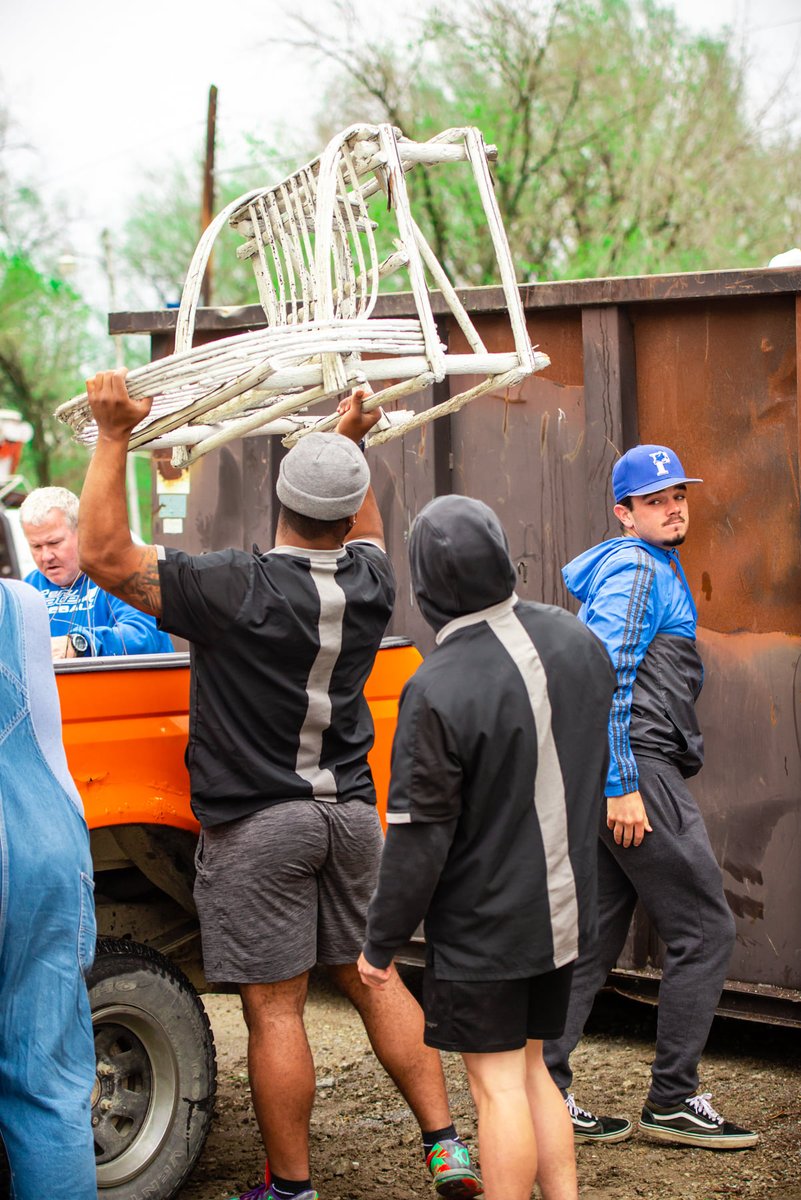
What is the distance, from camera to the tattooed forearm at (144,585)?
3.12 meters

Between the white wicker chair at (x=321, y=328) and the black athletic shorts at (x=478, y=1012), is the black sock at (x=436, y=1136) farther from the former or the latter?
the white wicker chair at (x=321, y=328)

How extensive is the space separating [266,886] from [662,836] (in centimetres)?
127

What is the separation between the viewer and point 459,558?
9.15 ft

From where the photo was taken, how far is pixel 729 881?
14.5ft

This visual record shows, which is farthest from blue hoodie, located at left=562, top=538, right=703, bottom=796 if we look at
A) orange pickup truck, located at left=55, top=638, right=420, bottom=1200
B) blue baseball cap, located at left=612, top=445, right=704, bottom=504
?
orange pickup truck, located at left=55, top=638, right=420, bottom=1200

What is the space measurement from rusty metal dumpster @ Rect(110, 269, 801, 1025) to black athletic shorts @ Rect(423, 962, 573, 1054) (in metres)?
1.76

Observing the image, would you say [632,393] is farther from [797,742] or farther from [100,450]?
[100,450]

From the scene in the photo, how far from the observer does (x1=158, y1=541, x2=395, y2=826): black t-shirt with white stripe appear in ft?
10.5

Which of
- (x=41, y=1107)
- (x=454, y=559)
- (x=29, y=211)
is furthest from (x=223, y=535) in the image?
(x=29, y=211)

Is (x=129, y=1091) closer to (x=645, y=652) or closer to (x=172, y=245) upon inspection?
(x=645, y=652)

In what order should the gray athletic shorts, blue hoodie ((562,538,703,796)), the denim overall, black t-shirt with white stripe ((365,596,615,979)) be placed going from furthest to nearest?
1. blue hoodie ((562,538,703,796))
2. the gray athletic shorts
3. black t-shirt with white stripe ((365,596,615,979))
4. the denim overall

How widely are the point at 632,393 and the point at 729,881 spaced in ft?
5.76

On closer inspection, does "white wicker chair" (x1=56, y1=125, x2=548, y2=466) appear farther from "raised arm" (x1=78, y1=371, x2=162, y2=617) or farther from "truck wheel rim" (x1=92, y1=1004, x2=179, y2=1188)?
"truck wheel rim" (x1=92, y1=1004, x2=179, y2=1188)

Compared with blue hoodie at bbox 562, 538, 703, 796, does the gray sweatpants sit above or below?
below
